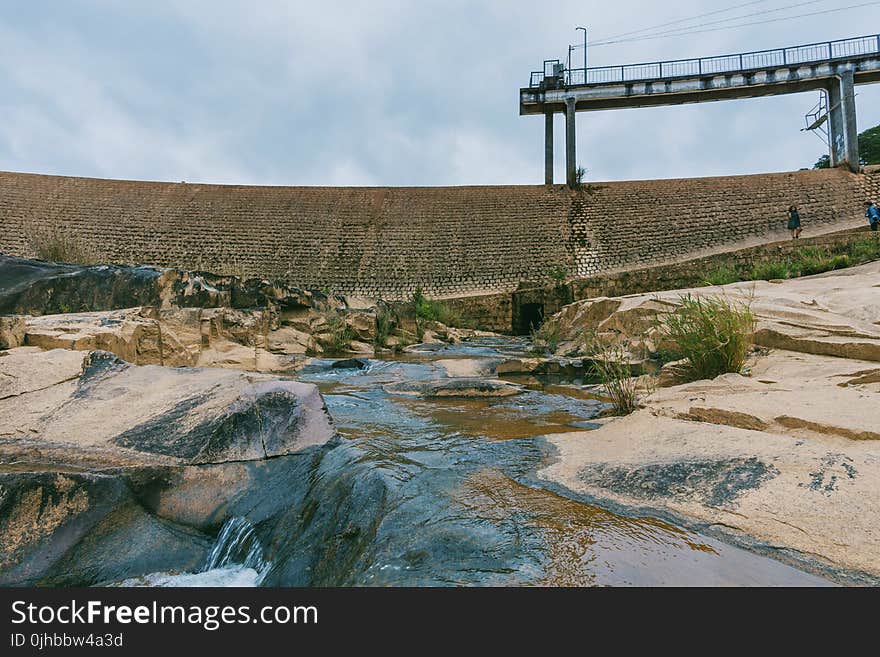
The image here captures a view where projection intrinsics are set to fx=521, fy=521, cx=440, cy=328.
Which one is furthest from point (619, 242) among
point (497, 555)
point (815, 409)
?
point (497, 555)

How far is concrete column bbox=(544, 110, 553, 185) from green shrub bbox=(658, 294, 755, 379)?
2346 cm

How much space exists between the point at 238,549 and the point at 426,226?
2258 centimetres

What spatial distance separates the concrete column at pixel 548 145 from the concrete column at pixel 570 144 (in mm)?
1005

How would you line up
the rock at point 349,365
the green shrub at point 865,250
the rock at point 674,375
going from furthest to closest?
the green shrub at point 865,250
the rock at point 349,365
the rock at point 674,375

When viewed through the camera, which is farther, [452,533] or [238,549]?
[238,549]

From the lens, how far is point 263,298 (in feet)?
27.8

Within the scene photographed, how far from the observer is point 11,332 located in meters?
4.57

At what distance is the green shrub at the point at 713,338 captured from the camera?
3994 mm

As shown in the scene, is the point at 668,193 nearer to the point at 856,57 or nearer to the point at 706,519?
the point at 856,57

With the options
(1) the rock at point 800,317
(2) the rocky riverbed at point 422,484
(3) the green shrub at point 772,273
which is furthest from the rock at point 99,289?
(3) the green shrub at point 772,273

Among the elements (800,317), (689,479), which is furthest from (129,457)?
(800,317)

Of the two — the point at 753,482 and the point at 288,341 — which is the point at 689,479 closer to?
the point at 753,482

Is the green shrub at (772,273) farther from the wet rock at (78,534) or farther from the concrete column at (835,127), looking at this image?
the concrete column at (835,127)
